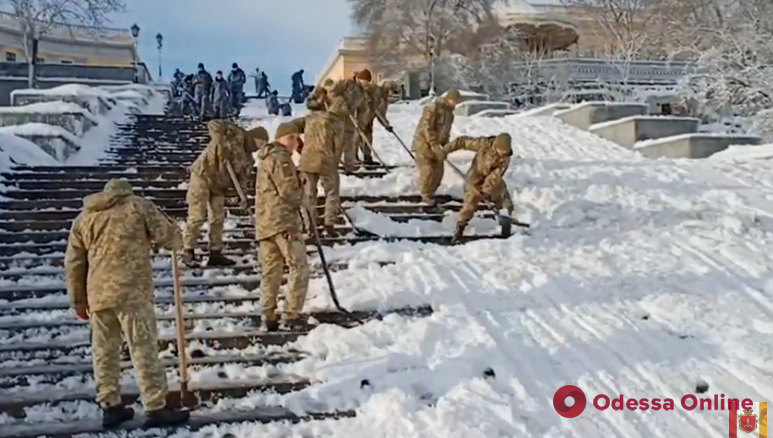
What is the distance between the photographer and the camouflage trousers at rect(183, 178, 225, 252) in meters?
9.33

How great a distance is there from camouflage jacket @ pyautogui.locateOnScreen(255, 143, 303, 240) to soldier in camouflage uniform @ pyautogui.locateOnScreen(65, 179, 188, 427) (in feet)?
4.89

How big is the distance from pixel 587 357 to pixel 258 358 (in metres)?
2.64

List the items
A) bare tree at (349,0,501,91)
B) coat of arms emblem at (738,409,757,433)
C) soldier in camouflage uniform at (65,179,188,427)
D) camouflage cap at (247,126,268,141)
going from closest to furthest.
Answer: coat of arms emblem at (738,409,757,433) < soldier in camouflage uniform at (65,179,188,427) < camouflage cap at (247,126,268,141) < bare tree at (349,0,501,91)

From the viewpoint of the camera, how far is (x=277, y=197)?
719 cm

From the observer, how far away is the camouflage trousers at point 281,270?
23.4 ft

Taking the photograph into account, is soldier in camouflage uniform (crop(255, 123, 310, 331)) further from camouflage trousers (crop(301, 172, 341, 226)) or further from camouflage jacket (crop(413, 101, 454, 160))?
camouflage jacket (crop(413, 101, 454, 160))

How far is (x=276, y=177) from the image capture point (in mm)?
7215

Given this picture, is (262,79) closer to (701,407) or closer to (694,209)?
(694,209)

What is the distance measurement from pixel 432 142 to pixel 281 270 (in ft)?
15.7

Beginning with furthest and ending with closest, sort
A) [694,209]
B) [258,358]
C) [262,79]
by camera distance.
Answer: [262,79] → [694,209] → [258,358]

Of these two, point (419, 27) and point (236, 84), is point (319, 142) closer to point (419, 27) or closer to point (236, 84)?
point (236, 84)

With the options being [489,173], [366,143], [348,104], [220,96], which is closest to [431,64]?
[220,96]

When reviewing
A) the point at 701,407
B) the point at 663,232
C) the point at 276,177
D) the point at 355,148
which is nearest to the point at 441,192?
the point at 355,148

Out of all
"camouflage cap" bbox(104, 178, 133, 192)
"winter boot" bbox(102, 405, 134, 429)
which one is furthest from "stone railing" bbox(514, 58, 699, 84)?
"winter boot" bbox(102, 405, 134, 429)
